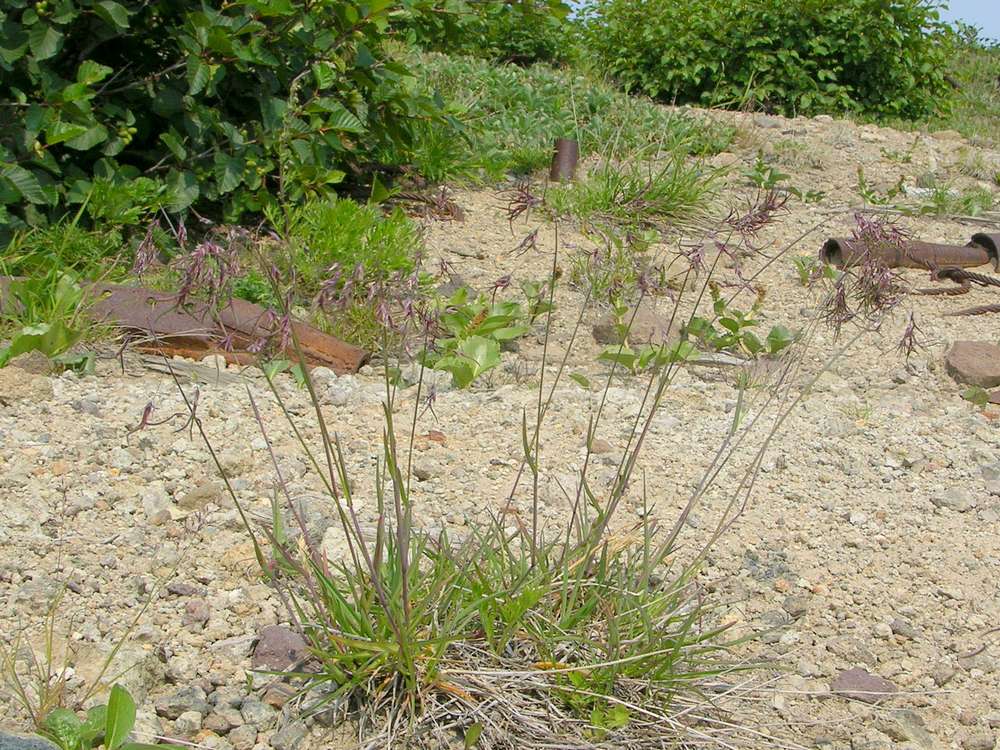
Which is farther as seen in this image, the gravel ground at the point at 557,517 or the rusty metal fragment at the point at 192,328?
the rusty metal fragment at the point at 192,328

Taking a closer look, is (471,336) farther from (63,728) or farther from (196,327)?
(63,728)

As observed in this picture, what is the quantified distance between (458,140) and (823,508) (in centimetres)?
A: 341

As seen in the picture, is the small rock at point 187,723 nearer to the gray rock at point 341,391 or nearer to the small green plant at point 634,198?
the gray rock at point 341,391

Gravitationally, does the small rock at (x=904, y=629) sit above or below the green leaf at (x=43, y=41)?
below

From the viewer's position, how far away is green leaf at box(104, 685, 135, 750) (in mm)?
1796

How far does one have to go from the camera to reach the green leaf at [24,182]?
12.5ft

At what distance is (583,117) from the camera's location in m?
6.82

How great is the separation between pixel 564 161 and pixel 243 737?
14.0ft

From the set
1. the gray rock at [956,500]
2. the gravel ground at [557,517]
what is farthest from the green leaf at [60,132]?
the gray rock at [956,500]

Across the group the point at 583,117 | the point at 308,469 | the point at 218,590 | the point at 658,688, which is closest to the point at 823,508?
the point at 658,688

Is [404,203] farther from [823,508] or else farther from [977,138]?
[977,138]

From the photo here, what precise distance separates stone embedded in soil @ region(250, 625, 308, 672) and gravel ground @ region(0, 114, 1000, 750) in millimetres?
42

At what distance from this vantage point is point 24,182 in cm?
384

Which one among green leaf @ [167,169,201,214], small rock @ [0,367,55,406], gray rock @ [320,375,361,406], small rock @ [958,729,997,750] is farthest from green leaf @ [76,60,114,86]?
small rock @ [958,729,997,750]
